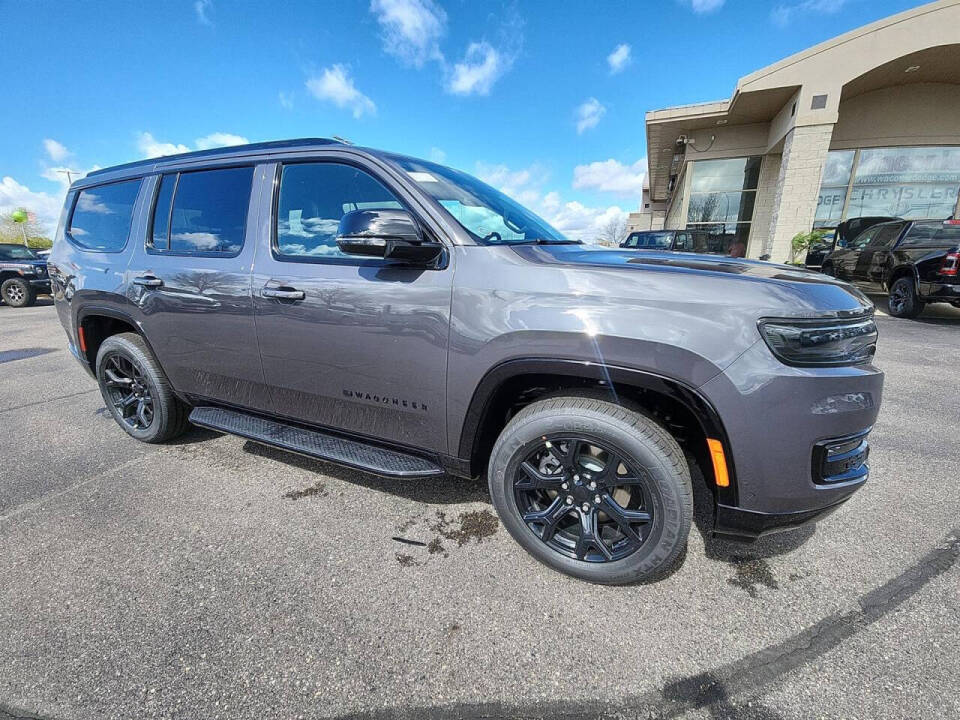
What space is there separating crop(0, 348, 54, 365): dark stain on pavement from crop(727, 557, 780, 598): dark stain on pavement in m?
8.47

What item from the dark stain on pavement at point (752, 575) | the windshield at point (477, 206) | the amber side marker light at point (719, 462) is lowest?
the dark stain on pavement at point (752, 575)

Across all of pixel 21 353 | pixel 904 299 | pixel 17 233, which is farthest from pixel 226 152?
pixel 17 233

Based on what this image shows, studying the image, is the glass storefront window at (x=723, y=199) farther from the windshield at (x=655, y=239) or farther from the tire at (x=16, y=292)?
the tire at (x=16, y=292)

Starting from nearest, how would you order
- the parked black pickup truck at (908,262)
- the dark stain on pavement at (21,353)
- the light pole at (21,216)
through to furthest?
1. the dark stain on pavement at (21,353)
2. the parked black pickup truck at (908,262)
3. the light pole at (21,216)

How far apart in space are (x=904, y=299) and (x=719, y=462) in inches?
371

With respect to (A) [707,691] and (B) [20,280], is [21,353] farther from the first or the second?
(A) [707,691]

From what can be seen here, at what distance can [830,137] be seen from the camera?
40.3 feet

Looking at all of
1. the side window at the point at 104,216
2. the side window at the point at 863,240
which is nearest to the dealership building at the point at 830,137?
the side window at the point at 863,240

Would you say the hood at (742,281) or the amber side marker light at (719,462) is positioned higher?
the hood at (742,281)

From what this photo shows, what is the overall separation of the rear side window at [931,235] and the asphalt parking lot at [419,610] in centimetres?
769

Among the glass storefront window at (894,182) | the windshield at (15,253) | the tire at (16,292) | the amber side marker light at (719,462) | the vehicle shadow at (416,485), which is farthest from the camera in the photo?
the glass storefront window at (894,182)

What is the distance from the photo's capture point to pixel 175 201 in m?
2.78

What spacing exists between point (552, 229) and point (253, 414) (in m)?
2.34

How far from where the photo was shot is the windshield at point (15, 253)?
12.0 m
